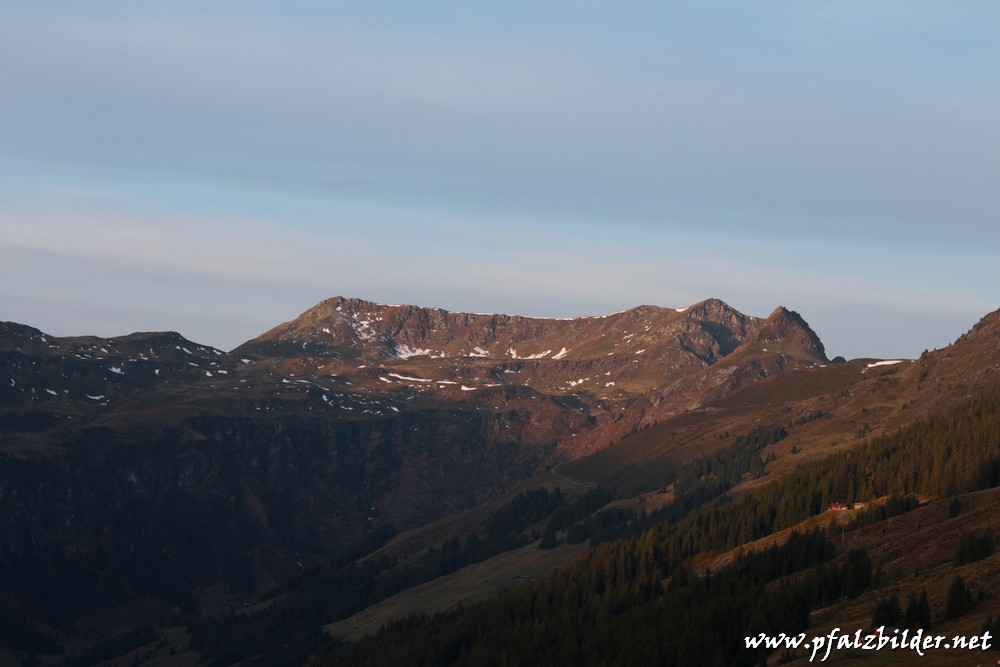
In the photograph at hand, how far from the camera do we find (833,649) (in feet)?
477

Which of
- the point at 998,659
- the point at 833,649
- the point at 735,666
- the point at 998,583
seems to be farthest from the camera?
the point at 735,666

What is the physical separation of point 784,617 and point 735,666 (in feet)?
39.4

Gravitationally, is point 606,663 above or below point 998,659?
below

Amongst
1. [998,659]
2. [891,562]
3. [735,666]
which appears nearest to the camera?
[998,659]

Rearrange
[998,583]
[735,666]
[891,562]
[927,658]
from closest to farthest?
[927,658]
[998,583]
[735,666]
[891,562]

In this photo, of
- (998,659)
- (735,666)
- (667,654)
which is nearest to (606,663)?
(667,654)

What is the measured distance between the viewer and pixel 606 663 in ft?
635

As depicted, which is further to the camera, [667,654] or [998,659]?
[667,654]

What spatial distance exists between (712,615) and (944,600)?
39.7 meters

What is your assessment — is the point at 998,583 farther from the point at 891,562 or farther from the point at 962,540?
the point at 891,562

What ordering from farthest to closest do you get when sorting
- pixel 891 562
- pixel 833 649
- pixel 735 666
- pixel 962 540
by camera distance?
pixel 891 562 → pixel 962 540 → pixel 735 666 → pixel 833 649

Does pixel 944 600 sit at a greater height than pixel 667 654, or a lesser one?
greater

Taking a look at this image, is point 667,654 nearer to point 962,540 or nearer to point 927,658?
point 962,540

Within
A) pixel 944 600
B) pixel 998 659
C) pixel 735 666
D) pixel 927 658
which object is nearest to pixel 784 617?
pixel 735 666
